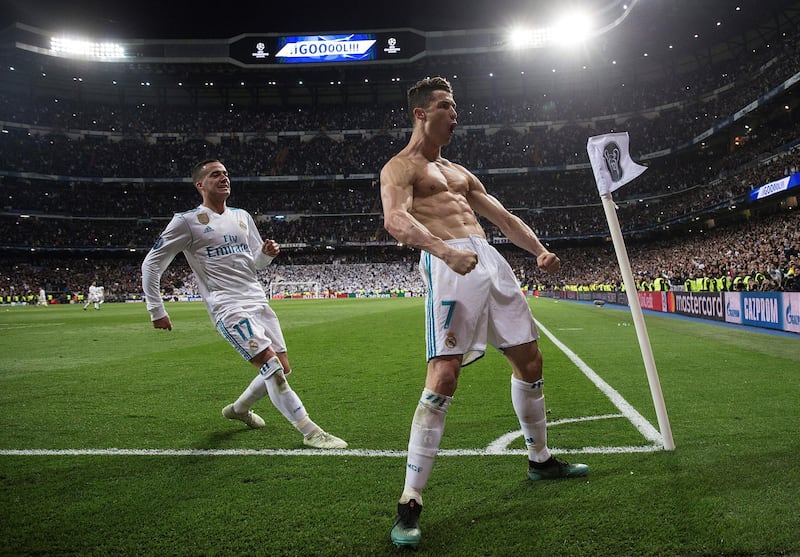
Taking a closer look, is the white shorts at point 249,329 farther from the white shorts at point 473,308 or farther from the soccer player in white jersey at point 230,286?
the white shorts at point 473,308

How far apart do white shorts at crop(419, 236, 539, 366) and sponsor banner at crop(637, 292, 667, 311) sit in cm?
2292

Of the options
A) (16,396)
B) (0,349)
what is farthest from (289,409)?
(0,349)

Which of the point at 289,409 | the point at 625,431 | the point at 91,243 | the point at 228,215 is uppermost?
the point at 91,243

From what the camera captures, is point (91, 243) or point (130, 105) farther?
point (130, 105)

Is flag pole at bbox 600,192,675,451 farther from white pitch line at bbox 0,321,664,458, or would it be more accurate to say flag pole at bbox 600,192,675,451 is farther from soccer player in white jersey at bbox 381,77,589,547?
soccer player in white jersey at bbox 381,77,589,547

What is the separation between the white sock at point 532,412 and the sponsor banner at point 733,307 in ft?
50.6

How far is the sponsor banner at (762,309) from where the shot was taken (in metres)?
14.1

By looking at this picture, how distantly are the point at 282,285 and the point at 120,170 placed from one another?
22.4 m

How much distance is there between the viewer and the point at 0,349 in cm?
1286

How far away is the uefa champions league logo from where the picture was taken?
4.15 m

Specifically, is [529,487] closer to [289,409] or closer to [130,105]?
[289,409]

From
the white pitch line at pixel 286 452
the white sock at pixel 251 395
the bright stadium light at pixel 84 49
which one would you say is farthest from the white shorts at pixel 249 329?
the bright stadium light at pixel 84 49

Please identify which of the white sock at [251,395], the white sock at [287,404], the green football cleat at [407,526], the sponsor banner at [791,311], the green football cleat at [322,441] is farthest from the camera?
the sponsor banner at [791,311]

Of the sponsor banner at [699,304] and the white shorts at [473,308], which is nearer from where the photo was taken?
the white shorts at [473,308]
